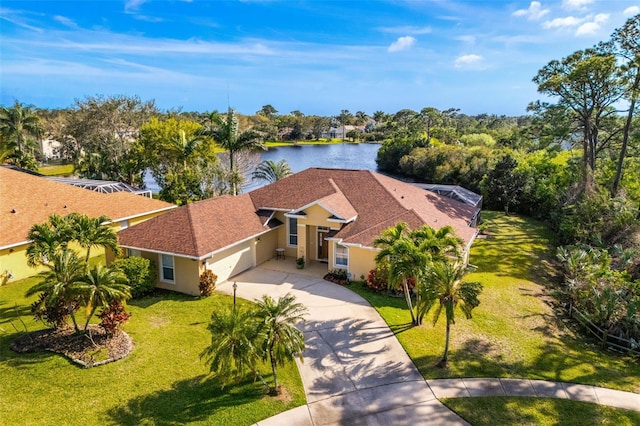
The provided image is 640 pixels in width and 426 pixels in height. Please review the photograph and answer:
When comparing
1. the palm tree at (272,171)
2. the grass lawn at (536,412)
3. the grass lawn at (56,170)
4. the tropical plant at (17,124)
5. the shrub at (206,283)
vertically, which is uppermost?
the tropical plant at (17,124)

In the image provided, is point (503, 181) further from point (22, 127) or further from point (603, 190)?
point (22, 127)

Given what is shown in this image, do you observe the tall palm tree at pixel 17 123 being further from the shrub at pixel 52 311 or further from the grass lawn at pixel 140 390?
the grass lawn at pixel 140 390

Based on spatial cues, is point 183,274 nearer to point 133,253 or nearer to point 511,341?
point 133,253

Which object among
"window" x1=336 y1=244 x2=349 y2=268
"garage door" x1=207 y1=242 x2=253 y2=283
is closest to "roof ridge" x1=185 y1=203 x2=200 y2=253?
"garage door" x1=207 y1=242 x2=253 y2=283

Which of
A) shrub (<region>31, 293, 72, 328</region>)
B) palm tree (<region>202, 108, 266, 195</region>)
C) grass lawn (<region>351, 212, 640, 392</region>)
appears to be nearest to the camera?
grass lawn (<region>351, 212, 640, 392</region>)

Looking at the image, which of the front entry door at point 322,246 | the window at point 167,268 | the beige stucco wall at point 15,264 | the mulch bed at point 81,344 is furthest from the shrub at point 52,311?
the front entry door at point 322,246

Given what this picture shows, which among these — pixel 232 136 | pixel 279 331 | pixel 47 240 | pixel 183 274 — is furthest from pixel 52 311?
pixel 232 136

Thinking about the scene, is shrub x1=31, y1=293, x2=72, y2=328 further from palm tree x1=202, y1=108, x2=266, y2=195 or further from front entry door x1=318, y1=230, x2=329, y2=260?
palm tree x1=202, y1=108, x2=266, y2=195
